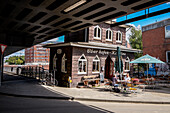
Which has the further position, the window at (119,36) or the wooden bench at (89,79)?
the window at (119,36)

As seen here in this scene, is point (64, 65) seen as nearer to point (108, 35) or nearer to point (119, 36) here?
point (108, 35)

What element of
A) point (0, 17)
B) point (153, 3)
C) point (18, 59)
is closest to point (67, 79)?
point (0, 17)

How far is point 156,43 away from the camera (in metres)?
25.0

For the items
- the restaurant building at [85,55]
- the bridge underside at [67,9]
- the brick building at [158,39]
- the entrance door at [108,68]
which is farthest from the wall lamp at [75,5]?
the brick building at [158,39]

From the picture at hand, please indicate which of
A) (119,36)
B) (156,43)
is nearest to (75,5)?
(119,36)

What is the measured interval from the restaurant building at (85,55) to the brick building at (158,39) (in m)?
8.79

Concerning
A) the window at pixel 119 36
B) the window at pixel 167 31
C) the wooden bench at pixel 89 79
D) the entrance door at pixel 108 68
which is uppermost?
the window at pixel 167 31

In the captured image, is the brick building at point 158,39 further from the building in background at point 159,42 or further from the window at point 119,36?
the window at point 119,36

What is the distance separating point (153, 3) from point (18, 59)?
127121 millimetres

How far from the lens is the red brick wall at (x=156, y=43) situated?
2317 centimetres

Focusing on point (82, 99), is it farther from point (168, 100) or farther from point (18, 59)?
point (18, 59)

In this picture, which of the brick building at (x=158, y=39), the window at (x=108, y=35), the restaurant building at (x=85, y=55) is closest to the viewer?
the restaurant building at (x=85, y=55)

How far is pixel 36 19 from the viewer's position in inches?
420

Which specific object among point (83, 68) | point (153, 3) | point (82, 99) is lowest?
point (82, 99)
